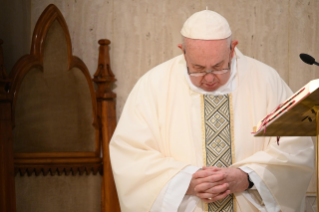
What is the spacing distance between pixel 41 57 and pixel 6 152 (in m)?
0.89

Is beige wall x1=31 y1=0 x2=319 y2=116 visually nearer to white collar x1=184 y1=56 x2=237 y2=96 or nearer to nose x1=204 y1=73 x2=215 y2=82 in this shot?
white collar x1=184 y1=56 x2=237 y2=96

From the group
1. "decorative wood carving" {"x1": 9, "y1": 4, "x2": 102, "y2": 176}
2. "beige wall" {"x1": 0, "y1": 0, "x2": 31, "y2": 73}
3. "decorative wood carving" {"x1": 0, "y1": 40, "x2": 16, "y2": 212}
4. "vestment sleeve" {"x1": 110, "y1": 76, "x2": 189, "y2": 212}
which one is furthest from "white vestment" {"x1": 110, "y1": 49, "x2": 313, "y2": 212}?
"beige wall" {"x1": 0, "y1": 0, "x2": 31, "y2": 73}

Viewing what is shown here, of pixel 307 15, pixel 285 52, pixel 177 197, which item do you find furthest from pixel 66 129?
pixel 307 15

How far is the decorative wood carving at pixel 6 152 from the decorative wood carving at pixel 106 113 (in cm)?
83

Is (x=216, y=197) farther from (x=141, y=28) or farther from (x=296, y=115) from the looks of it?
(x=141, y=28)

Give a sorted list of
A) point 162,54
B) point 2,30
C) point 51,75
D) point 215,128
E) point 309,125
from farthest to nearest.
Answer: point 162,54 → point 51,75 → point 2,30 → point 215,128 → point 309,125

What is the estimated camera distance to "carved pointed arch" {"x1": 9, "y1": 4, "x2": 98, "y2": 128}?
3.37 m

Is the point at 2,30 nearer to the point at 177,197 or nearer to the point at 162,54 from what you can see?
the point at 162,54

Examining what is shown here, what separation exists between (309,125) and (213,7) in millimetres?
2194

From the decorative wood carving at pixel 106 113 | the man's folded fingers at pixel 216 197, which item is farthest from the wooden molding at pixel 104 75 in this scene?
the man's folded fingers at pixel 216 197

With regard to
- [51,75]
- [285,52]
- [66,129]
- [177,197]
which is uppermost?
[285,52]

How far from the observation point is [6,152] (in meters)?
3.24

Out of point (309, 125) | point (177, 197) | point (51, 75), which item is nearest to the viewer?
point (309, 125)

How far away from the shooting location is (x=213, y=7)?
13.2 feet
